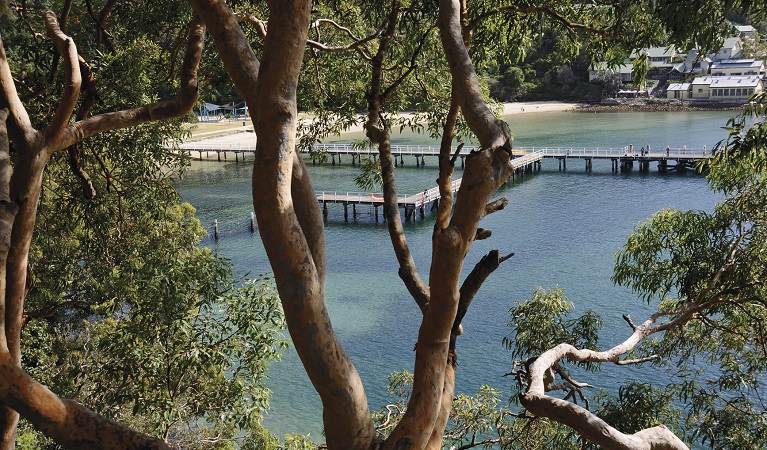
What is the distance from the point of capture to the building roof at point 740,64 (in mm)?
52500

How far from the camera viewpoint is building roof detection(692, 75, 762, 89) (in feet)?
162

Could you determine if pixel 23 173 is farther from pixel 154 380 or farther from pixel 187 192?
pixel 187 192

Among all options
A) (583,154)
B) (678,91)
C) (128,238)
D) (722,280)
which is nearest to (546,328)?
(722,280)

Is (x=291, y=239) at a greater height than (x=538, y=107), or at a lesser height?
greater

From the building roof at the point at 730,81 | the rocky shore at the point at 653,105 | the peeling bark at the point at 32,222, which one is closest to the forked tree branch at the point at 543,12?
the peeling bark at the point at 32,222

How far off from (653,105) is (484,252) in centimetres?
3720

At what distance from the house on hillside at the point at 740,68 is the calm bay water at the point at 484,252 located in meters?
17.1

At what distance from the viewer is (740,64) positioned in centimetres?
5272

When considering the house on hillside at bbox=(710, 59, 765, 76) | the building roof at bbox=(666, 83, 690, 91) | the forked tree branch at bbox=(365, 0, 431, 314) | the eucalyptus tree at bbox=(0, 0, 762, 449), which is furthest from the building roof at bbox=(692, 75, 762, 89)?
the eucalyptus tree at bbox=(0, 0, 762, 449)

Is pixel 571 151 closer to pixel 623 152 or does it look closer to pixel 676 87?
pixel 623 152

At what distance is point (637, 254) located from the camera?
664cm

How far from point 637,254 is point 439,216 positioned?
358cm

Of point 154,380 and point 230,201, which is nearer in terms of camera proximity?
point 154,380

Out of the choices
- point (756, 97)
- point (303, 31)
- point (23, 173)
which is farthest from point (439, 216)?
point (756, 97)
